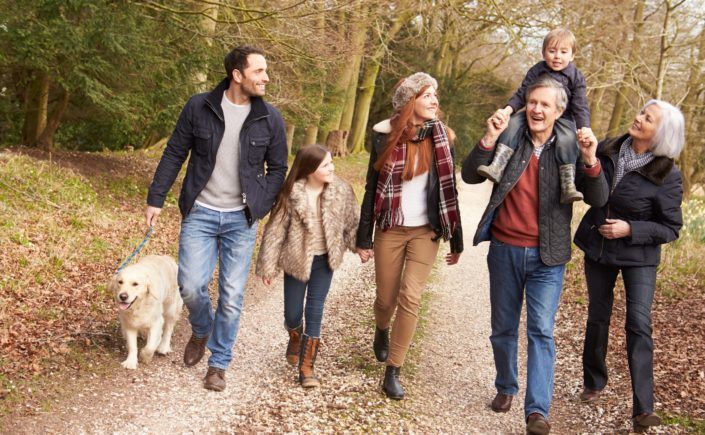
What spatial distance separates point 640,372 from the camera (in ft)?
14.8

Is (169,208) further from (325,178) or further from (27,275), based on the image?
(325,178)

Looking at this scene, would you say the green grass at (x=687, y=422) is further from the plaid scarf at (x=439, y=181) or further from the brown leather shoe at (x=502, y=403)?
the plaid scarf at (x=439, y=181)

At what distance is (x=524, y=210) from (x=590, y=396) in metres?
1.75

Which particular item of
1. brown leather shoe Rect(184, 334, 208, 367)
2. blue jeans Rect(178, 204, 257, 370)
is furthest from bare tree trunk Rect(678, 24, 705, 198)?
brown leather shoe Rect(184, 334, 208, 367)

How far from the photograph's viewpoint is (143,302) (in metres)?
4.91

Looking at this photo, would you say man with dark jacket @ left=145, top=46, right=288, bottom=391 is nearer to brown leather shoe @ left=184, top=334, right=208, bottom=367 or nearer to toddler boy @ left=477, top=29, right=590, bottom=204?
brown leather shoe @ left=184, top=334, right=208, bottom=367

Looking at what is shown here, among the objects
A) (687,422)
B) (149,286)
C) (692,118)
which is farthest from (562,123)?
(692,118)

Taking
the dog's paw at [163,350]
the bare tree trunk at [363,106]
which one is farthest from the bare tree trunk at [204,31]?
the bare tree trunk at [363,106]

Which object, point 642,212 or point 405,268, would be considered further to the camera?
point 405,268

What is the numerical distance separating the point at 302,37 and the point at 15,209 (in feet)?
17.3

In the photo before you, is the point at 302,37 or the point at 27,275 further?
the point at 302,37

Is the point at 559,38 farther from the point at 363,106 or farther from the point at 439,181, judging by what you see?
the point at 363,106

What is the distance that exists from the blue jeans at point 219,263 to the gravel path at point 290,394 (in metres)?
0.40

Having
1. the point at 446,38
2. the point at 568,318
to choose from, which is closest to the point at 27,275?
the point at 568,318
